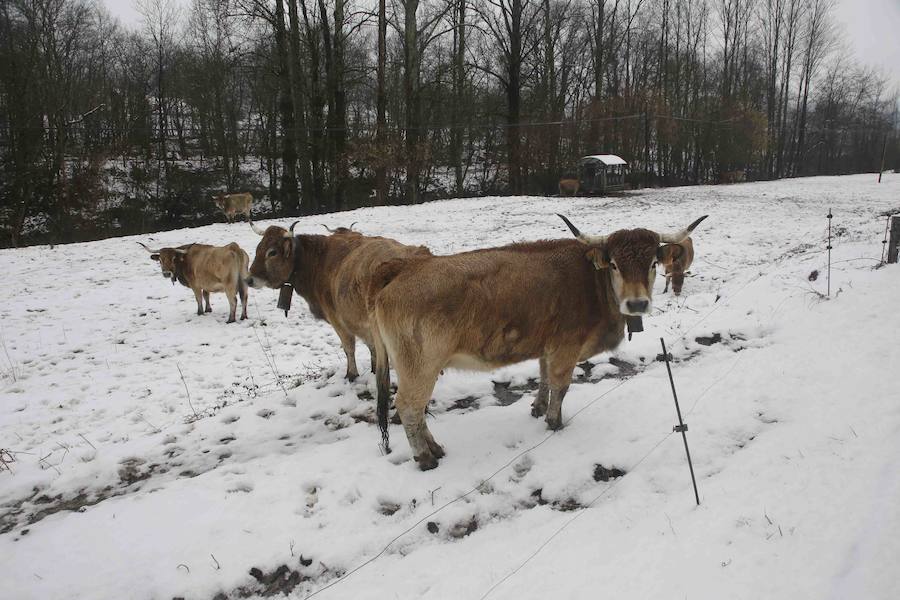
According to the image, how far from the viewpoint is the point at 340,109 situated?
2714 cm

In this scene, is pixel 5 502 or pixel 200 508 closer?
pixel 200 508

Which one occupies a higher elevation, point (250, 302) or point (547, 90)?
point (547, 90)

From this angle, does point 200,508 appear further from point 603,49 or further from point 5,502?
point 603,49

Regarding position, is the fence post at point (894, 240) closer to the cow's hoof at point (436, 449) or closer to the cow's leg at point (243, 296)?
the cow's hoof at point (436, 449)

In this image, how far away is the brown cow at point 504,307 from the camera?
347 cm

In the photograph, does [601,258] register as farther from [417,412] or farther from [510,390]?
[510,390]

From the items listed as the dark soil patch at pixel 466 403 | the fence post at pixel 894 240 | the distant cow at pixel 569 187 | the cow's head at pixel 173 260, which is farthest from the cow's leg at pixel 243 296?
the distant cow at pixel 569 187

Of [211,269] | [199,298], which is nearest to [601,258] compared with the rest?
[211,269]

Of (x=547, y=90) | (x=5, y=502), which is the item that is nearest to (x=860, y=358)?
(x=5, y=502)

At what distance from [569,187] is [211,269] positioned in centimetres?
2163

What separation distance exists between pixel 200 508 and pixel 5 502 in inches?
67.3

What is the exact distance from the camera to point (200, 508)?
3473 mm

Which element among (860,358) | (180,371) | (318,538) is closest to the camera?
(318,538)

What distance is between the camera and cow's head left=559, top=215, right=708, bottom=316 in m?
3.50
